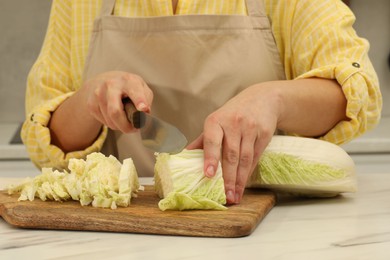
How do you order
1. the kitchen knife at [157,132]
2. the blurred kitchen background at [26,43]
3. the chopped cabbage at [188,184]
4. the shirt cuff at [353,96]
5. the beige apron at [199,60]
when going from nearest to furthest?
1. the chopped cabbage at [188,184]
2. the kitchen knife at [157,132]
3. the shirt cuff at [353,96]
4. the beige apron at [199,60]
5. the blurred kitchen background at [26,43]

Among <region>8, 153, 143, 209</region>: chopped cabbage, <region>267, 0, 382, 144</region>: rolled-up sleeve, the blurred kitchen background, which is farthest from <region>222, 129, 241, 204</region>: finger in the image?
the blurred kitchen background

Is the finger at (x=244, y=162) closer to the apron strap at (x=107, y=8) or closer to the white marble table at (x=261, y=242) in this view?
the white marble table at (x=261, y=242)

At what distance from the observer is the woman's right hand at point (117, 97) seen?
1.42m

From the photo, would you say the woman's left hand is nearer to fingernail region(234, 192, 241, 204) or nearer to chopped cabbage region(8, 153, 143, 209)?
fingernail region(234, 192, 241, 204)

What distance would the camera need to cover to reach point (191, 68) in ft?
5.68

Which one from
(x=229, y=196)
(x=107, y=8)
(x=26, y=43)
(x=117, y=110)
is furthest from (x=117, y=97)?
(x=26, y=43)

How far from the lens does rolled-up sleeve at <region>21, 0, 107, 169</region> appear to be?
1812 mm

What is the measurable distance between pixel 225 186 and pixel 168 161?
0.37ft

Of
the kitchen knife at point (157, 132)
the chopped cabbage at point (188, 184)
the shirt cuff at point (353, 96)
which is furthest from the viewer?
the shirt cuff at point (353, 96)

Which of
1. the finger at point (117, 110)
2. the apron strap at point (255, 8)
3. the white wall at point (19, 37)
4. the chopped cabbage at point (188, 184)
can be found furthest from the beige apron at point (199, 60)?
the white wall at point (19, 37)

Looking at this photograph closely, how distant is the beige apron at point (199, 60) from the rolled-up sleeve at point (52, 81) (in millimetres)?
200

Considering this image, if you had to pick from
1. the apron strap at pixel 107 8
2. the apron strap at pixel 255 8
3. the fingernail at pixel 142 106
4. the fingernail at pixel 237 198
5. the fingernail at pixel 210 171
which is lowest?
the fingernail at pixel 237 198

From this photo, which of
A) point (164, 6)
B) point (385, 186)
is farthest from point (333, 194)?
point (164, 6)

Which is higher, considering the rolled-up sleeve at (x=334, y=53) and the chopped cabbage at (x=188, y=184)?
the rolled-up sleeve at (x=334, y=53)
